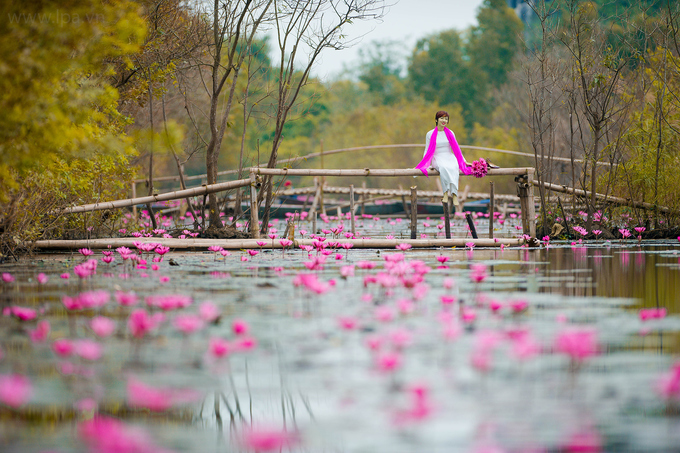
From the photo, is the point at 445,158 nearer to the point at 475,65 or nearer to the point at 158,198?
the point at 158,198

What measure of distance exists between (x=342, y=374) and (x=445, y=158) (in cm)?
765

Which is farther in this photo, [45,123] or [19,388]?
[45,123]

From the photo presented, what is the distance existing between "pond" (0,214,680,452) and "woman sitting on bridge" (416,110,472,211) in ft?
17.0

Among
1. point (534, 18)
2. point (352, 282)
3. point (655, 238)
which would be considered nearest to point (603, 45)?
point (655, 238)

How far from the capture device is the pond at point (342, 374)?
7.32 feet

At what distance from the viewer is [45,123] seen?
4.55 meters

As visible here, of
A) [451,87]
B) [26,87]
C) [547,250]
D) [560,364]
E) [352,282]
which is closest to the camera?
[560,364]

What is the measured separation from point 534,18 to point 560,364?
4901cm

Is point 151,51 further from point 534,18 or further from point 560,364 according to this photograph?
point 534,18

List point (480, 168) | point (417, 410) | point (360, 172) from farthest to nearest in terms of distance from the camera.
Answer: point (480, 168) < point (360, 172) < point (417, 410)

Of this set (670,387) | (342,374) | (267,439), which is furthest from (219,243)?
(267,439)

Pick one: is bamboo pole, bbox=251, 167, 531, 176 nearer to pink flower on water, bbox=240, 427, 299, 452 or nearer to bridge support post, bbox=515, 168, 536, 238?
bridge support post, bbox=515, 168, 536, 238

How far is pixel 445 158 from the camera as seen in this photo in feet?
33.8

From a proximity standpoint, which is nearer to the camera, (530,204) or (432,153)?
(530,204)
